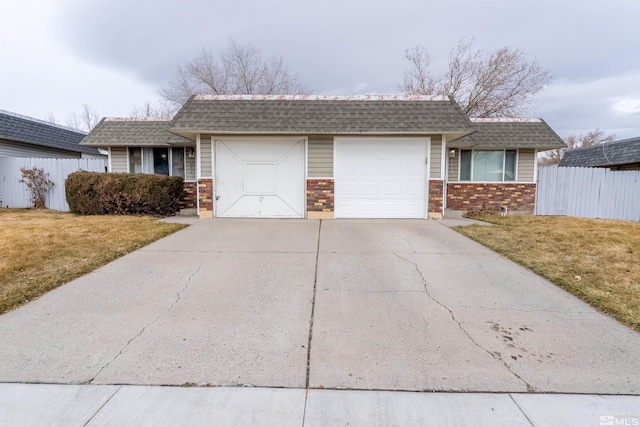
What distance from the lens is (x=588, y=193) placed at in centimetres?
1334

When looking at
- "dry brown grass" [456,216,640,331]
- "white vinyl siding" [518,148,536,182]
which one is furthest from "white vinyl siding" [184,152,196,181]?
"white vinyl siding" [518,148,536,182]

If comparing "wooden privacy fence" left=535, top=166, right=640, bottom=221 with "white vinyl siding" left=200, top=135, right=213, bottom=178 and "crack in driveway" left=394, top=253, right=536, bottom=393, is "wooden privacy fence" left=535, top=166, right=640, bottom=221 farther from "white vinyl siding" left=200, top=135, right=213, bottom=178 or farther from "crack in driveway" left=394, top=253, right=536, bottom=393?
"white vinyl siding" left=200, top=135, right=213, bottom=178

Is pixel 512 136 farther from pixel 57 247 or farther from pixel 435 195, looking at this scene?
pixel 57 247

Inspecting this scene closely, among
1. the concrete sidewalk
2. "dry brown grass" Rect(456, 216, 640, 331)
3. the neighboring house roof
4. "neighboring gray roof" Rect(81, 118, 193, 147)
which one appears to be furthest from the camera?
"neighboring gray roof" Rect(81, 118, 193, 147)

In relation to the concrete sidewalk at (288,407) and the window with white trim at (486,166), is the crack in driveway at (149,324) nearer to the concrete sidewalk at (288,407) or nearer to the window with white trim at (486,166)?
the concrete sidewalk at (288,407)

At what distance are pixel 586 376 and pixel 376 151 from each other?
7.94 m

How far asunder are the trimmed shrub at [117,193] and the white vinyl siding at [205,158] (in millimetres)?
1824


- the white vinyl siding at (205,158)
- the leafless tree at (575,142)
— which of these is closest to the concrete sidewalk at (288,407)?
the white vinyl siding at (205,158)

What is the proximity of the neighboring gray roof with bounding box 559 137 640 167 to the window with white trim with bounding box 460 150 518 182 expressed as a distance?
10.0 m

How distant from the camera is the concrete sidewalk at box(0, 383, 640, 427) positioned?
7.12 feet

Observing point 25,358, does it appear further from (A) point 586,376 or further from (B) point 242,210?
(B) point 242,210

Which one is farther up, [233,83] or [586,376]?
[233,83]

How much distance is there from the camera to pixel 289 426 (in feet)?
6.95

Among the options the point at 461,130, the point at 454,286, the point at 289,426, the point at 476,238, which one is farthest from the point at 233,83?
the point at 289,426
